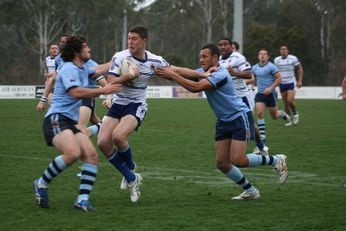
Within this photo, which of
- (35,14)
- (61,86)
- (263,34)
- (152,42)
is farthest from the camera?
(152,42)

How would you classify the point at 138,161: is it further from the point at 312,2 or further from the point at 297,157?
the point at 312,2

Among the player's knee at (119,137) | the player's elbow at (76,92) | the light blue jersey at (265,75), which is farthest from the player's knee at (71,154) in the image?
the light blue jersey at (265,75)

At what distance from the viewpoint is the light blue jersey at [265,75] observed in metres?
18.3

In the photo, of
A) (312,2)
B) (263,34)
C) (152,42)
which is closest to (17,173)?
(263,34)

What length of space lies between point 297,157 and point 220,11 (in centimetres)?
5729

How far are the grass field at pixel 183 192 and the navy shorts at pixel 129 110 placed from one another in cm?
104

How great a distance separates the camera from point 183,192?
386 inches

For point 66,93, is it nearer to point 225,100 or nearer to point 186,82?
point 186,82

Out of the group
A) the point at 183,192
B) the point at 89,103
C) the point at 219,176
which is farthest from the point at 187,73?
the point at 89,103

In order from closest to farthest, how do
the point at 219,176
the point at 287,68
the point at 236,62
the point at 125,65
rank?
the point at 125,65
the point at 219,176
the point at 236,62
the point at 287,68

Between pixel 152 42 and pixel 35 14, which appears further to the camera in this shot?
pixel 152 42

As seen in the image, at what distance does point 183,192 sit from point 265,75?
9283 mm

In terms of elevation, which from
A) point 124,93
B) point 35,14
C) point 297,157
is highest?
point 35,14

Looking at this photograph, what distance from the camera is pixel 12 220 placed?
771cm
